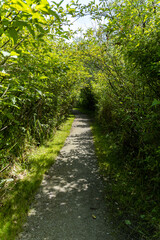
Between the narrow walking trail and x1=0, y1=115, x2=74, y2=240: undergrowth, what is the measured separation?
16 centimetres

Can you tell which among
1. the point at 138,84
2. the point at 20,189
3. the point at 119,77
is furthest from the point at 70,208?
the point at 119,77

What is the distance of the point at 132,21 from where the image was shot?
3.79 m

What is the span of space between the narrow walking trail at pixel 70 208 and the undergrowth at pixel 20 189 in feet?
0.51

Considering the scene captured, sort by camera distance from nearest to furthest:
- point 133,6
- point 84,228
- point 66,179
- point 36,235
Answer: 1. point 36,235
2. point 84,228
3. point 133,6
4. point 66,179

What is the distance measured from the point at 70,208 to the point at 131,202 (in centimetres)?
126

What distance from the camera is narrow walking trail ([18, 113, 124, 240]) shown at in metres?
2.64

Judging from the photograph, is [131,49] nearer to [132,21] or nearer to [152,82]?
[152,82]

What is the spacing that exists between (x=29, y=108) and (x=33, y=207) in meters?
2.94

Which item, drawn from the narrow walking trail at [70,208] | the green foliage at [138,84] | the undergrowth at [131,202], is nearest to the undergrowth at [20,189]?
the narrow walking trail at [70,208]

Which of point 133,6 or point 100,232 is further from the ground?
point 133,6

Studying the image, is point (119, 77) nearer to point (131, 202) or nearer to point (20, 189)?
point (131, 202)

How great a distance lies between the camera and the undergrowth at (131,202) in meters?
2.72

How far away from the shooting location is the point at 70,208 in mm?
3260

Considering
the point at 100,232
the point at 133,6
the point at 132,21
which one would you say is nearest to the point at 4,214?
the point at 100,232
